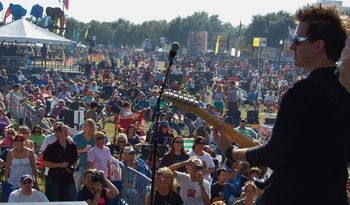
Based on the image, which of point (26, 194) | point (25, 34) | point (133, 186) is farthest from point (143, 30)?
point (26, 194)

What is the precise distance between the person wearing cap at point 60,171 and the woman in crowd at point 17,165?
1.59 ft

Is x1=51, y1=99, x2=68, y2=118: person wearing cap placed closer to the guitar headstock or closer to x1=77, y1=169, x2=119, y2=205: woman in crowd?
x1=77, y1=169, x2=119, y2=205: woman in crowd

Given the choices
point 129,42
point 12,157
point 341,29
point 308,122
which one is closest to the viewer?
point 308,122

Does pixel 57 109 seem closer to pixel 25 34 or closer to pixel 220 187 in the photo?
pixel 220 187

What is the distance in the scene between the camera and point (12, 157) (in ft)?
31.8

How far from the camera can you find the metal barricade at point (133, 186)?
9.02 m

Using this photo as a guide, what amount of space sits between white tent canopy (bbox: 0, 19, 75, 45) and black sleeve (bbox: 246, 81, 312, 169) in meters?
28.2

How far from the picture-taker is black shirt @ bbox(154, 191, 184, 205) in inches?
306

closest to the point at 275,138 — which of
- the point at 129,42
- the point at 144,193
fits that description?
the point at 144,193

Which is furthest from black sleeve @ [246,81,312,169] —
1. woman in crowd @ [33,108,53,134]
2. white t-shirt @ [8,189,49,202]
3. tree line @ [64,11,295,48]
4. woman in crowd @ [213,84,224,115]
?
tree line @ [64,11,295,48]

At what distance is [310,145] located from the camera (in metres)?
2.81

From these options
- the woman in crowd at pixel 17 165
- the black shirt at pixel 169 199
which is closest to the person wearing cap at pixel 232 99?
the woman in crowd at pixel 17 165

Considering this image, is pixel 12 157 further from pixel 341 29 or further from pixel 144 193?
pixel 341 29

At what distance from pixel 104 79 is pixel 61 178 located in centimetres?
2655
